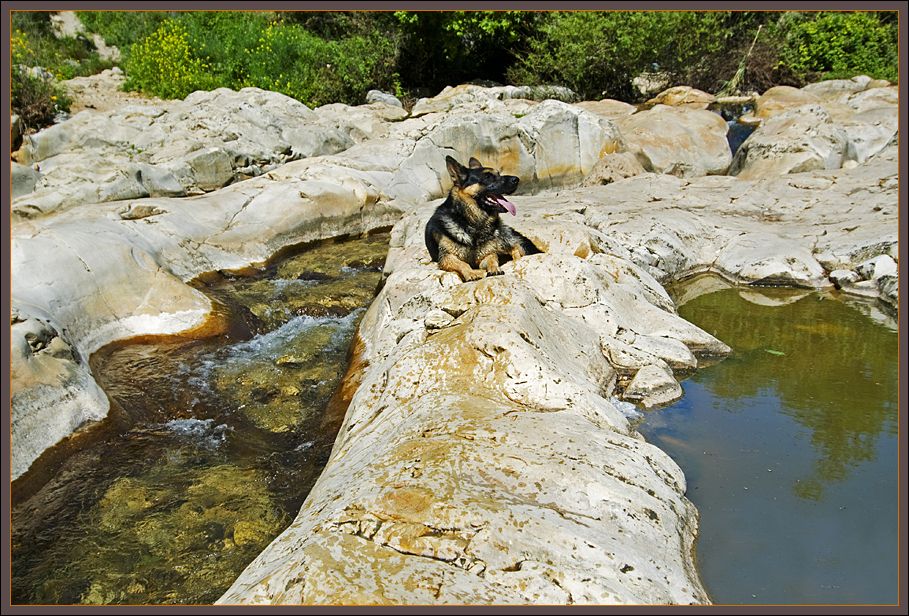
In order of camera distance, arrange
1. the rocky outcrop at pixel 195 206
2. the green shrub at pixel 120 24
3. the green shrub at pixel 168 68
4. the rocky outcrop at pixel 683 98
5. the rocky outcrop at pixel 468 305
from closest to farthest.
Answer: the rocky outcrop at pixel 468 305 < the rocky outcrop at pixel 195 206 < the green shrub at pixel 168 68 < the rocky outcrop at pixel 683 98 < the green shrub at pixel 120 24

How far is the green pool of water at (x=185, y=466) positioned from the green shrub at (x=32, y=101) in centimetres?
1192

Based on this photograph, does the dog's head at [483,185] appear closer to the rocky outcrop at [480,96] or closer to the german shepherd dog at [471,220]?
the german shepherd dog at [471,220]

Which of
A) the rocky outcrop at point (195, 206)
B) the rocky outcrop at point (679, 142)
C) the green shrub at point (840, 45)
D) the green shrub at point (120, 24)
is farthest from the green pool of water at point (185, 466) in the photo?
the green shrub at point (840, 45)

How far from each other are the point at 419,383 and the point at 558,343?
1.58 metres

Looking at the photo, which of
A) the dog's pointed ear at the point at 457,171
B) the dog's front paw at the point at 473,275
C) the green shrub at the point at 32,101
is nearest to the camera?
the dog's front paw at the point at 473,275

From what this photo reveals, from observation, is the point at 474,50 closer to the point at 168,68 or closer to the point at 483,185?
the point at 168,68

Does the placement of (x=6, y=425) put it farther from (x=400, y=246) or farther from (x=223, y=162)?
(x=223, y=162)

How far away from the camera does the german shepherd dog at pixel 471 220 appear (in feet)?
23.7

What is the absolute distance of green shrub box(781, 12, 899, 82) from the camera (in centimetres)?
2611

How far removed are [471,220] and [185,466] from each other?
12.4 ft

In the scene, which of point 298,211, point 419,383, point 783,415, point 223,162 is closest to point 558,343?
point 419,383

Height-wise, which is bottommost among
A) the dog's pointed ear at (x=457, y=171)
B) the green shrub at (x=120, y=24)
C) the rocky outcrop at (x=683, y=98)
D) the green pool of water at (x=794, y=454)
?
the green pool of water at (x=794, y=454)

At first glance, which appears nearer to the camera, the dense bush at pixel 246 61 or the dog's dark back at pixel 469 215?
the dog's dark back at pixel 469 215

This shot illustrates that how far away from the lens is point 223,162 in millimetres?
14734
